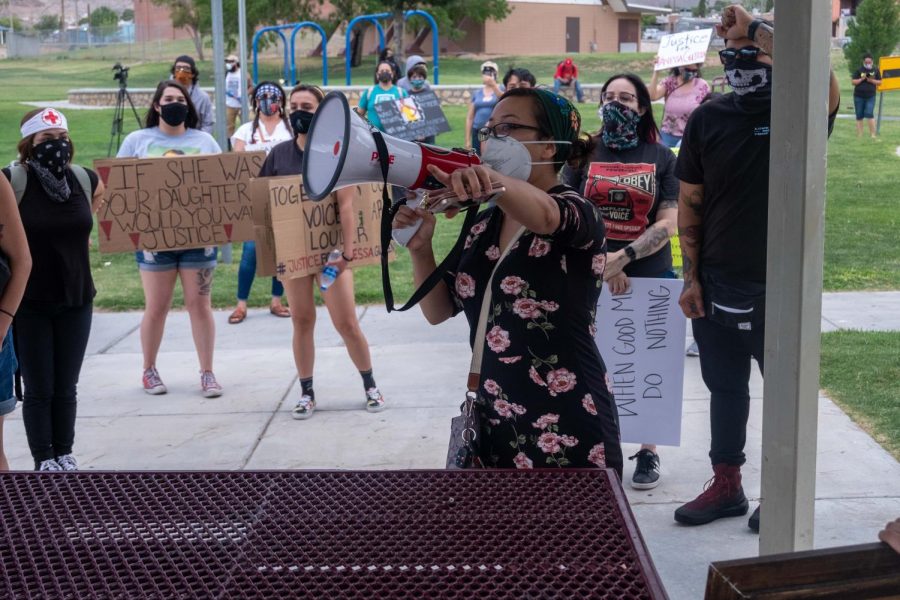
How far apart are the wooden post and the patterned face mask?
2268mm

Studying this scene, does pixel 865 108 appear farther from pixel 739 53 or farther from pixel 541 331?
pixel 541 331

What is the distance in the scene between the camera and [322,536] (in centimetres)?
187

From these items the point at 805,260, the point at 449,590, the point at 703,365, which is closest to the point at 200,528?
the point at 449,590

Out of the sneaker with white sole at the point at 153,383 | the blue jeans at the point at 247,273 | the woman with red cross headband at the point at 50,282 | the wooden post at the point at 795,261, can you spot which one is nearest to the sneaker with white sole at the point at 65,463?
the woman with red cross headband at the point at 50,282

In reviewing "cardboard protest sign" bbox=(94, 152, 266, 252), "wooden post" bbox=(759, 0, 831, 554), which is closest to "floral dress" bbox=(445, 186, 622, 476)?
"wooden post" bbox=(759, 0, 831, 554)

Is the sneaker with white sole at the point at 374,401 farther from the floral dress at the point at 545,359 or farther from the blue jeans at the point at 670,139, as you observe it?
the blue jeans at the point at 670,139

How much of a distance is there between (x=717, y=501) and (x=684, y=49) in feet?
19.1

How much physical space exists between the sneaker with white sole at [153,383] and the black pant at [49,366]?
5.38 feet

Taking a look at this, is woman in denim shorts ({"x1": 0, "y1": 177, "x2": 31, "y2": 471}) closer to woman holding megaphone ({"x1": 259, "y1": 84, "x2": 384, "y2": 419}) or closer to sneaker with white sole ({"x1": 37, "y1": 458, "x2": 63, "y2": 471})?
sneaker with white sole ({"x1": 37, "y1": 458, "x2": 63, "y2": 471})

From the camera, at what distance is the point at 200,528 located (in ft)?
6.22

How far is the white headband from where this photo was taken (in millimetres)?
4738

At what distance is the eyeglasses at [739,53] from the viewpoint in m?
3.86

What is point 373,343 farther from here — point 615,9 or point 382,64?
point 615,9

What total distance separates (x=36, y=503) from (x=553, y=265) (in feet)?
4.39
